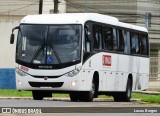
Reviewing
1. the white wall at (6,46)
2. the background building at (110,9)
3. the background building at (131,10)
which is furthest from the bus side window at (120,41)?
the background building at (131,10)

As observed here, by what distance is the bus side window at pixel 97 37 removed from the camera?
101ft

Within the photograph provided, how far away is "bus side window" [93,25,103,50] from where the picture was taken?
101 feet

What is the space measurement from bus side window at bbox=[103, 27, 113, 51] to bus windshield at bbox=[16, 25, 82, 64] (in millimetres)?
2285

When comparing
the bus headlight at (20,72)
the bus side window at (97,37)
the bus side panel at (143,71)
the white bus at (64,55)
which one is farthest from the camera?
the bus side panel at (143,71)

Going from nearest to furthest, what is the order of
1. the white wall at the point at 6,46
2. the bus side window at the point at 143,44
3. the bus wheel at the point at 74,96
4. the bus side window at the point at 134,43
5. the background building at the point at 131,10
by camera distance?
the bus wheel at the point at 74,96 < the bus side window at the point at 134,43 < the bus side window at the point at 143,44 < the white wall at the point at 6,46 < the background building at the point at 131,10

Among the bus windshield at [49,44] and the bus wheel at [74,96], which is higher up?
the bus windshield at [49,44]

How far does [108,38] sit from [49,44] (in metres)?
3.40

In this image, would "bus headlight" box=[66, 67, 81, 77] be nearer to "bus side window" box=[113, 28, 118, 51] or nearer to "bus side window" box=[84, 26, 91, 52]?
"bus side window" box=[84, 26, 91, 52]

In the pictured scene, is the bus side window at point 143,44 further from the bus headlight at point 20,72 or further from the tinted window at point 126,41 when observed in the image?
the bus headlight at point 20,72

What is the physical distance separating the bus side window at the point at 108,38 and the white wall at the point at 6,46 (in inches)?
1184

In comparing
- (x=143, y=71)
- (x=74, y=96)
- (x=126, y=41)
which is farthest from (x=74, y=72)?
(x=143, y=71)

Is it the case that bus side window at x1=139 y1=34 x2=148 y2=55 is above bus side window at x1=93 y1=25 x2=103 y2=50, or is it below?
below

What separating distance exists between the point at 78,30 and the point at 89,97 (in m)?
2.78

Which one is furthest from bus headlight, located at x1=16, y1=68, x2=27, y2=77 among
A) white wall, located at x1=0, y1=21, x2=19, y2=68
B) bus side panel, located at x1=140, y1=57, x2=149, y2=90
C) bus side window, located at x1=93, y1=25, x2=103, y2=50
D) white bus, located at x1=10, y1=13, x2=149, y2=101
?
white wall, located at x1=0, y1=21, x2=19, y2=68
